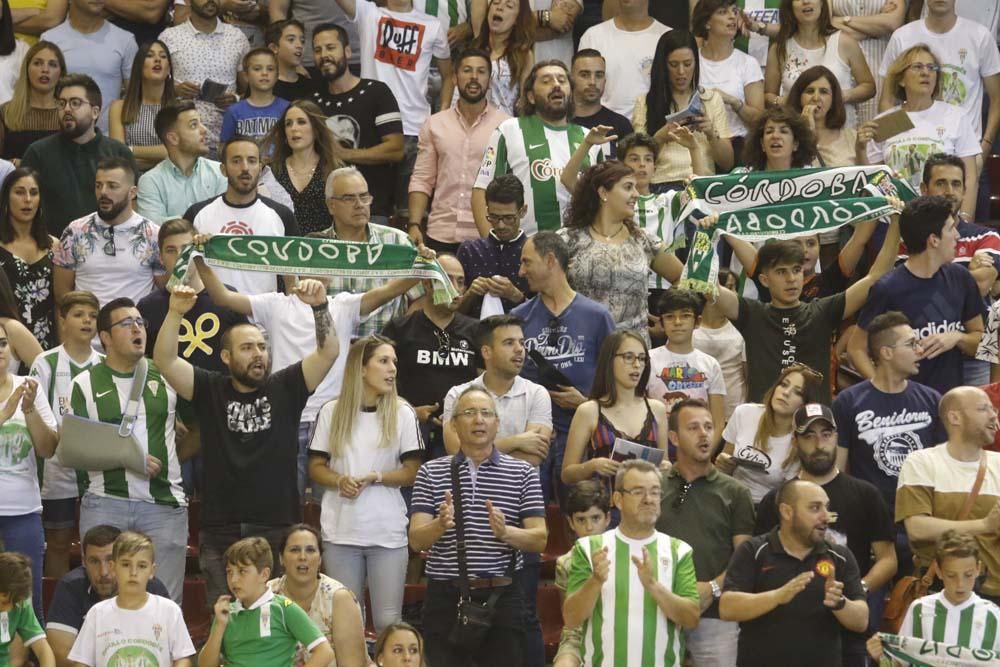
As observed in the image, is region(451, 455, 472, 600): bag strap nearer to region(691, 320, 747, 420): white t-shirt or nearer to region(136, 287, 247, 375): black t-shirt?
region(136, 287, 247, 375): black t-shirt

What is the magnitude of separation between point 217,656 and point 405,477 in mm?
1425

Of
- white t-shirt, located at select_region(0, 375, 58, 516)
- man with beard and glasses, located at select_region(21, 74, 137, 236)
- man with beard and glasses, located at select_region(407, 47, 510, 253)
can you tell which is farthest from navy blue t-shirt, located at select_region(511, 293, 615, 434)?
man with beard and glasses, located at select_region(21, 74, 137, 236)

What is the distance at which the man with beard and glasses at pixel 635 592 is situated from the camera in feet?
26.2

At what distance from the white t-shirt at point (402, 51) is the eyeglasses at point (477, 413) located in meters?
4.84

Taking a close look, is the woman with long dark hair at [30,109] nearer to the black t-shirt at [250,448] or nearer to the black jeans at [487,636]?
the black t-shirt at [250,448]

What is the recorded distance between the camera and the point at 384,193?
1275 cm

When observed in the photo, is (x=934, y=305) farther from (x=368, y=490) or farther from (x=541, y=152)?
(x=368, y=490)

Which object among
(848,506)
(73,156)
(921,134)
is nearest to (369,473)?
(848,506)

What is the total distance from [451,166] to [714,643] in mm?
4584

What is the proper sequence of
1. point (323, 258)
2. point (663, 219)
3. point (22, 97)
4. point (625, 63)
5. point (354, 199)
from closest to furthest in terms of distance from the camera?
1. point (323, 258)
2. point (354, 199)
3. point (663, 219)
4. point (22, 97)
5. point (625, 63)

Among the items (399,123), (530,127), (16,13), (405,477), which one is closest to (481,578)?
(405,477)

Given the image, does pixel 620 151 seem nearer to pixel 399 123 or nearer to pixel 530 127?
pixel 530 127

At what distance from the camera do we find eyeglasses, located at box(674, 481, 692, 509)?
28.3 ft

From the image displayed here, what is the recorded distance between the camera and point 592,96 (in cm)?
1213
